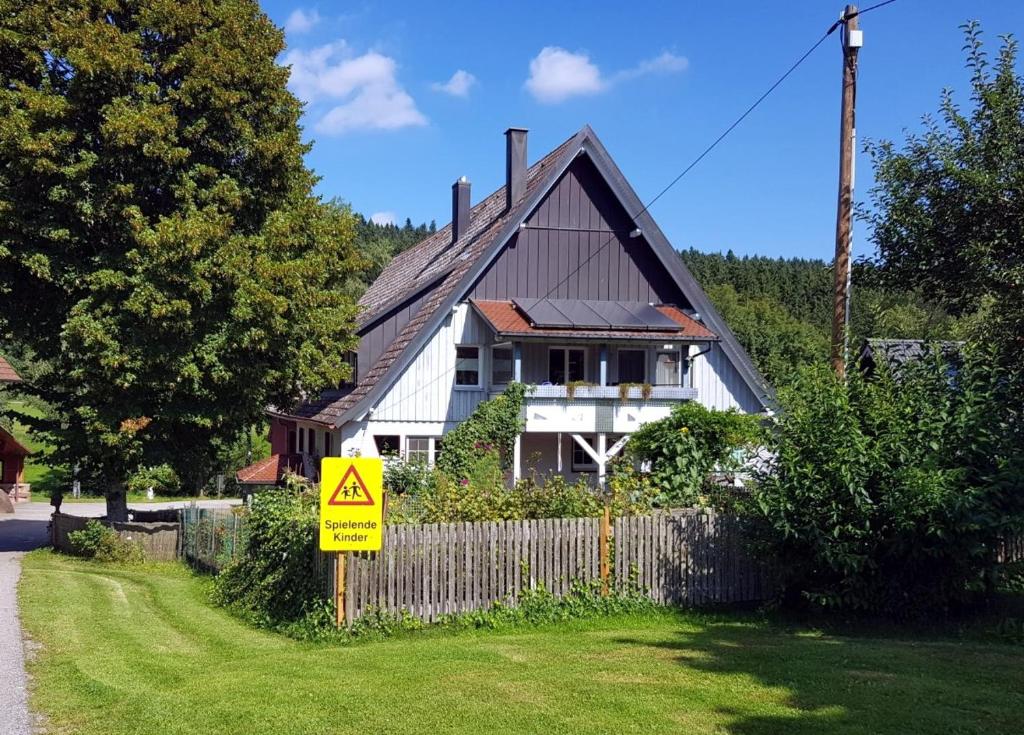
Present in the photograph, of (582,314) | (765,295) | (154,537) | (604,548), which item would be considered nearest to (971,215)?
(604,548)

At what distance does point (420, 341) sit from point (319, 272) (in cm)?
390

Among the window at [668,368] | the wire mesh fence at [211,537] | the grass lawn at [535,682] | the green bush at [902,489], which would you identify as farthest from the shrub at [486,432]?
the green bush at [902,489]

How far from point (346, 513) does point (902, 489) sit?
6.64 meters

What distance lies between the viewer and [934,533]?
1171 centimetres

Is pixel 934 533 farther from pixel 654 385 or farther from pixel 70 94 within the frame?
pixel 70 94

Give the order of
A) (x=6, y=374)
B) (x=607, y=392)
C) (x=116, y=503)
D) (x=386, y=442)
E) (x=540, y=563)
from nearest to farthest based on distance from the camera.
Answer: (x=540, y=563), (x=116, y=503), (x=607, y=392), (x=386, y=442), (x=6, y=374)

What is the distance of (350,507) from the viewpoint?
11.9 metres

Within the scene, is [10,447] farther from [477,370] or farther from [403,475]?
[403,475]

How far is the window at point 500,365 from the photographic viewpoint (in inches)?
1041

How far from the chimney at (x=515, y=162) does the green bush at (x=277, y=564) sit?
14.9 metres

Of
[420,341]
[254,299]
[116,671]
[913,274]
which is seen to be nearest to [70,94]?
[254,299]

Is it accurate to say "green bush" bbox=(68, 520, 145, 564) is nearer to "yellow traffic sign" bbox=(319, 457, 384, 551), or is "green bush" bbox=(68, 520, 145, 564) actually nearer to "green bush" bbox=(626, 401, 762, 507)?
"yellow traffic sign" bbox=(319, 457, 384, 551)

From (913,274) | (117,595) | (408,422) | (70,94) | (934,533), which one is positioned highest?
(70,94)

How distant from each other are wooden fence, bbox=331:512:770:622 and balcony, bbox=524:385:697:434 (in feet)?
38.6
